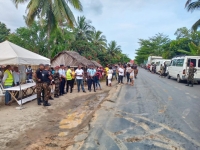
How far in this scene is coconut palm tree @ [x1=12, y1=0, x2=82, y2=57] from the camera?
53.7ft

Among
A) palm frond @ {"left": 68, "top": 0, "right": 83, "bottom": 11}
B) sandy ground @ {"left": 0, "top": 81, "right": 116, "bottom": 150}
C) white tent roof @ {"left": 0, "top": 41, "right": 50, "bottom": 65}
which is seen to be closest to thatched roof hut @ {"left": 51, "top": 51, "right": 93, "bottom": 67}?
palm frond @ {"left": 68, "top": 0, "right": 83, "bottom": 11}

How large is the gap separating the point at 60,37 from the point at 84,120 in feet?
68.1

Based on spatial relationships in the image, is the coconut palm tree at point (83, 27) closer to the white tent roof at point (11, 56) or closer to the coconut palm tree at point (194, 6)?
the coconut palm tree at point (194, 6)

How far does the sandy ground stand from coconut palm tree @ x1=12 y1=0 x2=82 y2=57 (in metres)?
9.54

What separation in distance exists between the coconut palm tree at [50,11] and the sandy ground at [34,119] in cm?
954

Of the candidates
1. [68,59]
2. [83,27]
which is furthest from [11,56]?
[83,27]

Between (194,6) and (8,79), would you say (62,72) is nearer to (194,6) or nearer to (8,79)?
(8,79)

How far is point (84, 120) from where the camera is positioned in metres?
6.55

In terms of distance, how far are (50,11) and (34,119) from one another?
13.1 meters

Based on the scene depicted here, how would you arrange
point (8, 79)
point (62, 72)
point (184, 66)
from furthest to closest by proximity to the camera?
point (184, 66), point (62, 72), point (8, 79)

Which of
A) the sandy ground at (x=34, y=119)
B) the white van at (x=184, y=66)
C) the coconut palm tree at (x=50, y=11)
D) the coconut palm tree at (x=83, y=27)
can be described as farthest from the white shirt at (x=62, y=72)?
the coconut palm tree at (x=83, y=27)

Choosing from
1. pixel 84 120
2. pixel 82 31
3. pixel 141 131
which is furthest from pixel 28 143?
pixel 82 31

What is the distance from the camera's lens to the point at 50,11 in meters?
17.5

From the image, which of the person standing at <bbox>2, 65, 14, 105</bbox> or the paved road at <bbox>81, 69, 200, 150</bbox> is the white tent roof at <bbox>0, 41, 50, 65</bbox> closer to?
the person standing at <bbox>2, 65, 14, 105</bbox>
